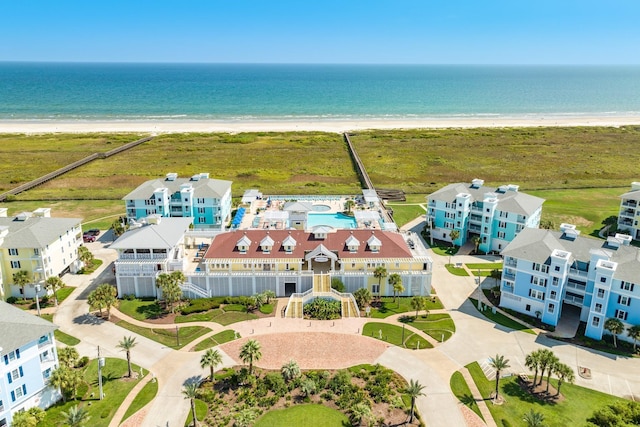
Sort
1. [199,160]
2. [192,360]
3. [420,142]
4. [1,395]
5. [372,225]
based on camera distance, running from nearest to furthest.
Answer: [1,395] < [192,360] < [372,225] < [199,160] < [420,142]

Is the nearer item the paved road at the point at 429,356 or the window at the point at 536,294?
the paved road at the point at 429,356

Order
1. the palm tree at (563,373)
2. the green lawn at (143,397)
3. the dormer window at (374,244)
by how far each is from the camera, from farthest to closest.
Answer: the dormer window at (374,244), the palm tree at (563,373), the green lawn at (143,397)

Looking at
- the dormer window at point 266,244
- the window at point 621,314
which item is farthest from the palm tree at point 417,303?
the window at point 621,314

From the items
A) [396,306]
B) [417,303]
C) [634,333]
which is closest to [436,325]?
[417,303]

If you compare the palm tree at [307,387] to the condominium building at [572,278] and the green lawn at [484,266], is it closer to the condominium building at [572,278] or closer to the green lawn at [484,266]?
the condominium building at [572,278]

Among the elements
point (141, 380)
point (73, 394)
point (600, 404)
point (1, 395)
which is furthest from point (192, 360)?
point (600, 404)

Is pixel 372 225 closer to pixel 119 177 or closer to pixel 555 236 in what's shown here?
pixel 555 236
